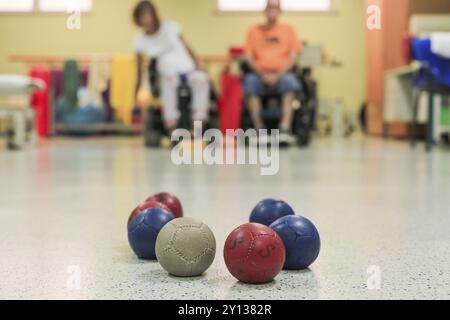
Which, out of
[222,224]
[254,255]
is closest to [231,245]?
[254,255]

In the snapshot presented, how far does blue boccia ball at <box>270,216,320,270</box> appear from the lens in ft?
3.62

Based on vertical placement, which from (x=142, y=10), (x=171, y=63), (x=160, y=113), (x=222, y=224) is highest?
(x=142, y=10)

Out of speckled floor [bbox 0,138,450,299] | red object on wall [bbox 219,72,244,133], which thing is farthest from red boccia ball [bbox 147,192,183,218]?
red object on wall [bbox 219,72,244,133]

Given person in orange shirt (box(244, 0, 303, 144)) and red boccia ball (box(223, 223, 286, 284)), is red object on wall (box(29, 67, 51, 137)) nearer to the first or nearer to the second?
person in orange shirt (box(244, 0, 303, 144))

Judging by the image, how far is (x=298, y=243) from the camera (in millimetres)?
1105

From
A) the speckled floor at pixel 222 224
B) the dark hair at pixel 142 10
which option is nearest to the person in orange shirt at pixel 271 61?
the dark hair at pixel 142 10

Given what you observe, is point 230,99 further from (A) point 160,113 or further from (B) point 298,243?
(B) point 298,243

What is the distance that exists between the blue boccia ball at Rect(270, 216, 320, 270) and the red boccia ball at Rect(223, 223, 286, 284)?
8cm

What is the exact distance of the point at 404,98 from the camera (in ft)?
19.7

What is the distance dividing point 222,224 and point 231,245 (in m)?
0.59

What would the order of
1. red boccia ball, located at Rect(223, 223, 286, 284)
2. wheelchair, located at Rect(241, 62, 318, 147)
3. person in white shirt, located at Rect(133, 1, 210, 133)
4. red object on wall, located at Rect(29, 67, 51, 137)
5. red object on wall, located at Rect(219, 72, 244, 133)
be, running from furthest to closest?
red object on wall, located at Rect(29, 67, 51, 137) < red object on wall, located at Rect(219, 72, 244, 133) < wheelchair, located at Rect(241, 62, 318, 147) < person in white shirt, located at Rect(133, 1, 210, 133) < red boccia ball, located at Rect(223, 223, 286, 284)

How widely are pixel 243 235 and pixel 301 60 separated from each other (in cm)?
460

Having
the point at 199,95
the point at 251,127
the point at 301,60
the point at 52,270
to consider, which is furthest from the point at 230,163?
the point at 52,270
